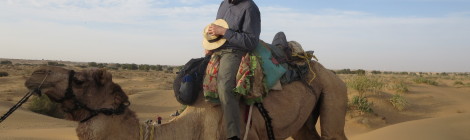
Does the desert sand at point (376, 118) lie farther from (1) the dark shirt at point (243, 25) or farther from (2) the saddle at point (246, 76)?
(1) the dark shirt at point (243, 25)

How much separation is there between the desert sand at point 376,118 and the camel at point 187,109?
4.01 ft

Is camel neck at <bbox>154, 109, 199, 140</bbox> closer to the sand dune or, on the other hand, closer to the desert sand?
the desert sand

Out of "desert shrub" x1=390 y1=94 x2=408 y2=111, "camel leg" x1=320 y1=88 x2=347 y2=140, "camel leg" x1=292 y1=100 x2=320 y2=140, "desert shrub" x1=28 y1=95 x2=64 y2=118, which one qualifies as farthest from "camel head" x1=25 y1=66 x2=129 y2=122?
"desert shrub" x1=390 y1=94 x2=408 y2=111

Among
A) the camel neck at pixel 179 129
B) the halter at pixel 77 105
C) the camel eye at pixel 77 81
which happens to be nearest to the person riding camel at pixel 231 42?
the camel neck at pixel 179 129

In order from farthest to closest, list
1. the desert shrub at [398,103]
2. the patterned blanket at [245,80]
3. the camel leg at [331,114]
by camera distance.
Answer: the desert shrub at [398,103] < the camel leg at [331,114] < the patterned blanket at [245,80]

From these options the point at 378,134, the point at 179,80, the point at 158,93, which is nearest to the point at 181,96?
the point at 179,80

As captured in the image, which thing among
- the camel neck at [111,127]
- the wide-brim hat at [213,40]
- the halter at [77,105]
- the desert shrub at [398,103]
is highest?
the wide-brim hat at [213,40]

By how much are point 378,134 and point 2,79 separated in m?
26.5

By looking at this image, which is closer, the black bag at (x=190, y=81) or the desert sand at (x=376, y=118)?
the black bag at (x=190, y=81)

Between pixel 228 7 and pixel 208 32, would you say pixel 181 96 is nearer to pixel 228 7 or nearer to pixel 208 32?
pixel 208 32

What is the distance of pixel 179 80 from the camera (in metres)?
4.21

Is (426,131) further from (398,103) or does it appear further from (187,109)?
(398,103)

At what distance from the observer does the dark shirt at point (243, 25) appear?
4191 mm

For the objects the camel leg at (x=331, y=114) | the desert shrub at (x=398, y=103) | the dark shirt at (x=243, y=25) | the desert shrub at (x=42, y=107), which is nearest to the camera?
the dark shirt at (x=243, y=25)
